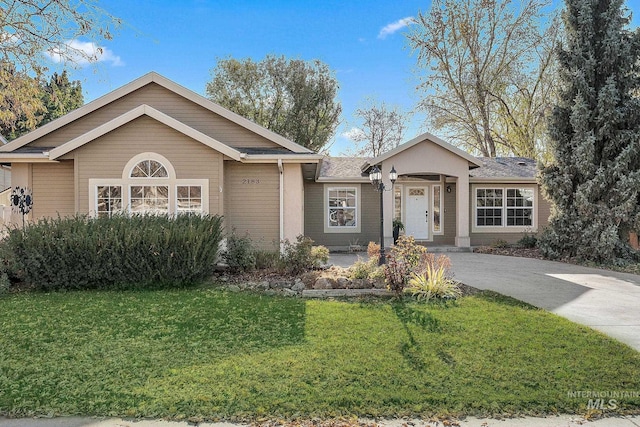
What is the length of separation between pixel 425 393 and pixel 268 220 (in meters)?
8.17

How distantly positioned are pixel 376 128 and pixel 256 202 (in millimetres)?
22890

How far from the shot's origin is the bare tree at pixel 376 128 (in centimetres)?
3203

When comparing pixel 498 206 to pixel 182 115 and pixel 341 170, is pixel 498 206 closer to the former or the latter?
pixel 341 170

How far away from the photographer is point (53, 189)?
10922 mm

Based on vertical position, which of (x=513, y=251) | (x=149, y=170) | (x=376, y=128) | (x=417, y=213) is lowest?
(x=513, y=251)

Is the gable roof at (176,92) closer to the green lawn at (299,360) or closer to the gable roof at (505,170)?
the green lawn at (299,360)

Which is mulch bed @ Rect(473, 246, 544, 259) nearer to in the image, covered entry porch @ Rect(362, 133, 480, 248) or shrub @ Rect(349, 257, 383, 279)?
covered entry porch @ Rect(362, 133, 480, 248)

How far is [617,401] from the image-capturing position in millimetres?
3648

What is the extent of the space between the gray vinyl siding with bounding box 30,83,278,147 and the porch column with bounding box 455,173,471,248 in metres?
7.50

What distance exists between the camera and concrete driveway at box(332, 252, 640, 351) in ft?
19.7

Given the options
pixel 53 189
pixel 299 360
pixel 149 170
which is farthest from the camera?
pixel 53 189

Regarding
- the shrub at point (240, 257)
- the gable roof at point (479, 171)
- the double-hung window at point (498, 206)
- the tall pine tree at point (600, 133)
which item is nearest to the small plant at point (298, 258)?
the shrub at point (240, 257)

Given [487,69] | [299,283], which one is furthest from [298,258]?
[487,69]

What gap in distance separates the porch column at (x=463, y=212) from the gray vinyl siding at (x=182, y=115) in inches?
295
